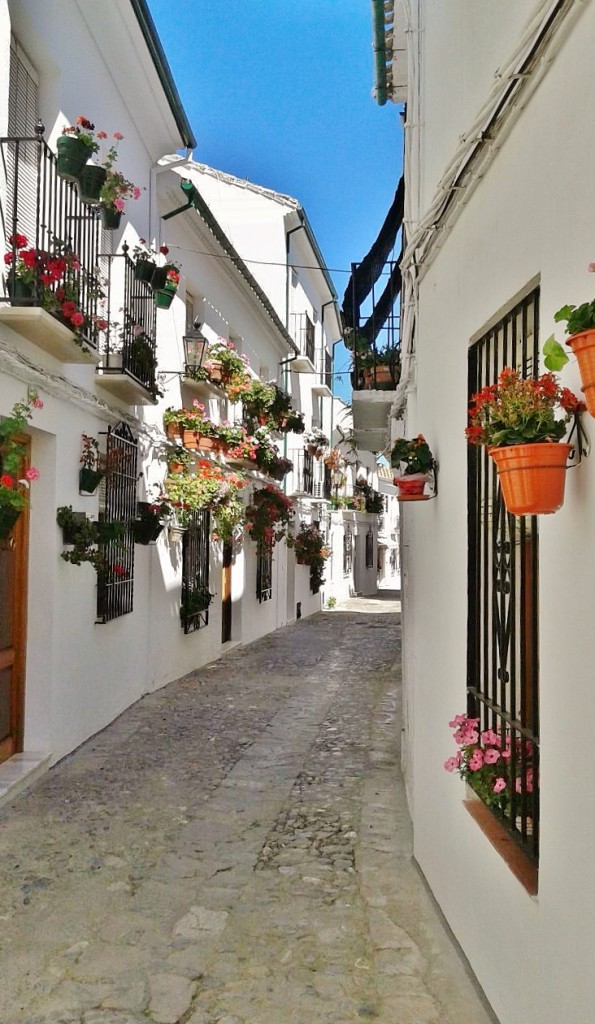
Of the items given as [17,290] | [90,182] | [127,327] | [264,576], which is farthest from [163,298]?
[264,576]

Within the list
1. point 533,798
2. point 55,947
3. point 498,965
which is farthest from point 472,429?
point 55,947

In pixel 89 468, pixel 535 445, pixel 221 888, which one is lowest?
pixel 221 888

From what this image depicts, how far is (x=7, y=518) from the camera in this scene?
410 centimetres

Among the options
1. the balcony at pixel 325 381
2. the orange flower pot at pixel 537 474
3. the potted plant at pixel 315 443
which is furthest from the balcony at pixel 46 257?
the balcony at pixel 325 381

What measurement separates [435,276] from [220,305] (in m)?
8.47

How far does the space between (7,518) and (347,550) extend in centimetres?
2271

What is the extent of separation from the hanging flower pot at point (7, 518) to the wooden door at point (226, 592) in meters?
8.79

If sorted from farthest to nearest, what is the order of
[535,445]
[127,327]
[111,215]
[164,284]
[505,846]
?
[164,284], [127,327], [111,215], [505,846], [535,445]

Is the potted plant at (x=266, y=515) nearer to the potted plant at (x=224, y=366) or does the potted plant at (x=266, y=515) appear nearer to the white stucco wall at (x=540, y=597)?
the potted plant at (x=224, y=366)

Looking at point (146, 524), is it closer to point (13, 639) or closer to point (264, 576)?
point (13, 639)

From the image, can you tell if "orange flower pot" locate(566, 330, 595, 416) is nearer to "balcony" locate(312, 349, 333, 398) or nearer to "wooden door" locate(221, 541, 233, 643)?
"wooden door" locate(221, 541, 233, 643)

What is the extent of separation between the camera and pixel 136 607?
8711 millimetres

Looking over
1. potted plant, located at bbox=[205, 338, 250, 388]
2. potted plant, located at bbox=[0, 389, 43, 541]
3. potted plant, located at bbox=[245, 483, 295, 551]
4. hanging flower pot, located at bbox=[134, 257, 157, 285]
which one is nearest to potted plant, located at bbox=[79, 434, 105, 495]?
hanging flower pot, located at bbox=[134, 257, 157, 285]

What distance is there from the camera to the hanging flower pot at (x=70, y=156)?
5672 millimetres
